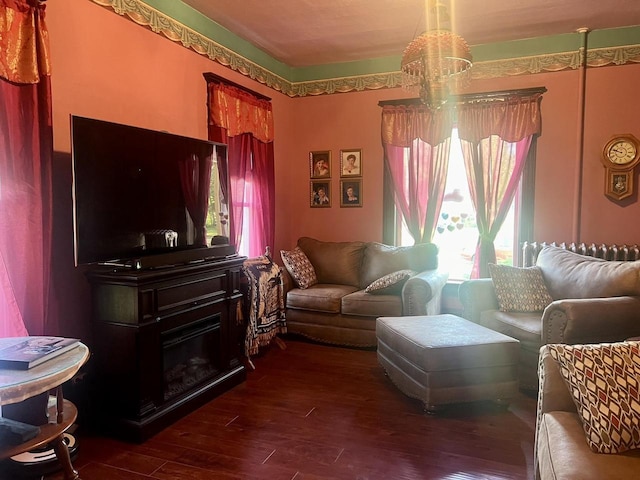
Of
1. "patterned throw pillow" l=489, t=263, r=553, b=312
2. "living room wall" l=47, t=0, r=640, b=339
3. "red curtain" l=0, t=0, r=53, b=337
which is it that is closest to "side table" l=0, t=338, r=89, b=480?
"red curtain" l=0, t=0, r=53, b=337

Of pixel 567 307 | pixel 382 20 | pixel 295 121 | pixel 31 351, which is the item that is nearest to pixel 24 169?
pixel 31 351

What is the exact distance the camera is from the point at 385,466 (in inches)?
90.7

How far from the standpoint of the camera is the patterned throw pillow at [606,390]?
5.01 ft

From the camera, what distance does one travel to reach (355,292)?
438 cm

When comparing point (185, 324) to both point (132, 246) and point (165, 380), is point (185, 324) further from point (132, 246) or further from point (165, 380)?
point (132, 246)

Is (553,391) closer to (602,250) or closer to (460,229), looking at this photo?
(602,250)

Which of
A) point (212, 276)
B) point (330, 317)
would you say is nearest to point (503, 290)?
point (330, 317)

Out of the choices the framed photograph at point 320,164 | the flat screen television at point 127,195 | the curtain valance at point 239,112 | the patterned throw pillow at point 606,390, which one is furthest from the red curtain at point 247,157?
A: the patterned throw pillow at point 606,390

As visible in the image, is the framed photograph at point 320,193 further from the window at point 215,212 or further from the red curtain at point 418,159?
the window at point 215,212

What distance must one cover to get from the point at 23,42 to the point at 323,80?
337cm

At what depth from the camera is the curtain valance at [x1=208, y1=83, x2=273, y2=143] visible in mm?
3891

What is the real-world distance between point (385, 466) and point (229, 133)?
2.94m

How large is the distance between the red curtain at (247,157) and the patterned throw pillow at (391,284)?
48.8 inches

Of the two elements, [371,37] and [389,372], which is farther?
[371,37]
